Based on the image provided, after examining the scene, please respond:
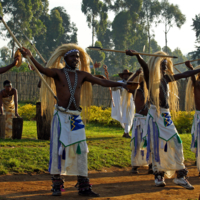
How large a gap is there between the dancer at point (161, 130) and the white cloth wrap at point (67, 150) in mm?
1441

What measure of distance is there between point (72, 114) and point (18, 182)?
1.68m

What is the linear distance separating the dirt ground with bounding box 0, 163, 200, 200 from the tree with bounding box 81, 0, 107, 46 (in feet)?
129

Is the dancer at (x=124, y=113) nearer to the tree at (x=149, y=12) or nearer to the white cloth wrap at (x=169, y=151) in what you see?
the white cloth wrap at (x=169, y=151)

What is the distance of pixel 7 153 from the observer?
6.46 meters

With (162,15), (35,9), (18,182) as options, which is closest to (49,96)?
(18,182)

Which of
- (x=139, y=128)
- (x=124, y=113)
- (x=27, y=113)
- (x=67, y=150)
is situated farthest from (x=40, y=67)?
(x=27, y=113)

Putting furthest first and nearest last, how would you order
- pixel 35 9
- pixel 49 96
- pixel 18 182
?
pixel 35 9 < pixel 18 182 < pixel 49 96

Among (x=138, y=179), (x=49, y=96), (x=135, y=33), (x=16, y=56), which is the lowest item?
(x=138, y=179)

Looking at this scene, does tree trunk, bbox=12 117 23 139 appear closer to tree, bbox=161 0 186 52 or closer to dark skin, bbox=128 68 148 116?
dark skin, bbox=128 68 148 116

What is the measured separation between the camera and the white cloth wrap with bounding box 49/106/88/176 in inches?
177

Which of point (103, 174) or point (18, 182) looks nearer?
point (18, 182)

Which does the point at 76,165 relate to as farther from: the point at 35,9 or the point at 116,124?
the point at 35,9

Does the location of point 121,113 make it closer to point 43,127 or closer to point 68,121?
point 43,127

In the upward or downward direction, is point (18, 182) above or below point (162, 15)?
below
